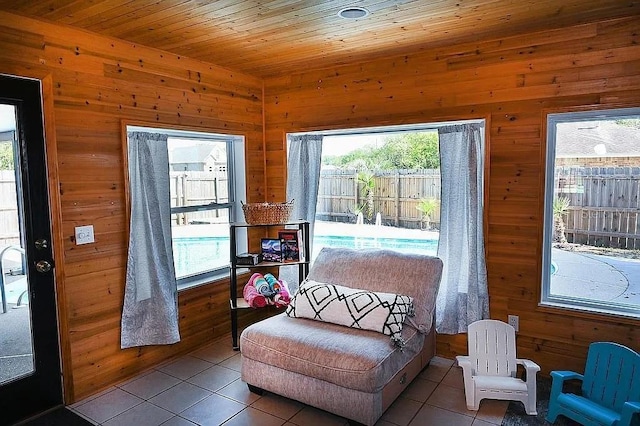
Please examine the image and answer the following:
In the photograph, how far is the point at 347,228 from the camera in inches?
166

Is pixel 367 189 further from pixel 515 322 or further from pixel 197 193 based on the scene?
pixel 515 322

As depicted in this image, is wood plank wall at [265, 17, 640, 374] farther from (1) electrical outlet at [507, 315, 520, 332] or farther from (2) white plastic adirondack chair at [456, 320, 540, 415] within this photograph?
(2) white plastic adirondack chair at [456, 320, 540, 415]

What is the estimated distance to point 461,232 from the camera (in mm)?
3416

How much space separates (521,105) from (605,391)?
6.18ft

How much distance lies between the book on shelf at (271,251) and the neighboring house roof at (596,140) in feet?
7.56

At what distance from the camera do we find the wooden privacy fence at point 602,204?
9.63ft

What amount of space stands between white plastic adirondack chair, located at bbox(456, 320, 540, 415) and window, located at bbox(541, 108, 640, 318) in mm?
519

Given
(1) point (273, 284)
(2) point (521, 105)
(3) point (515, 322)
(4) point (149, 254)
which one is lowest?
(3) point (515, 322)

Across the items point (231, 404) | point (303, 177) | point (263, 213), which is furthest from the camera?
point (303, 177)

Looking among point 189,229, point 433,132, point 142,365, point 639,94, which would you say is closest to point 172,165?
point 189,229

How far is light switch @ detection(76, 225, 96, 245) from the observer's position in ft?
9.57

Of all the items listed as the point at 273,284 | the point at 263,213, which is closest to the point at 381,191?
the point at 263,213

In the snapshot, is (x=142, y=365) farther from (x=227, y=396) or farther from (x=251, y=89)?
(x=251, y=89)

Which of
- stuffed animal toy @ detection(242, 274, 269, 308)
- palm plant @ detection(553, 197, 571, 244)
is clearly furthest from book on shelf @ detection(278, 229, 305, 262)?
palm plant @ detection(553, 197, 571, 244)
